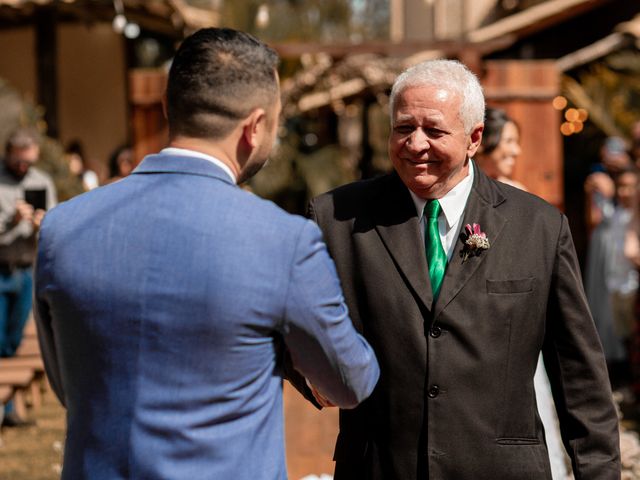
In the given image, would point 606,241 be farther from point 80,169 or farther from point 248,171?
point 248,171

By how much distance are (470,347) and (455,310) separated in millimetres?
104

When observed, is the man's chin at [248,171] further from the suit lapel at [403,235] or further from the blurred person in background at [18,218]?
the blurred person in background at [18,218]

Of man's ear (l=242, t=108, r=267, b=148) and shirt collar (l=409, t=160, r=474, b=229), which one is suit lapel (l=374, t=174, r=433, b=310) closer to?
shirt collar (l=409, t=160, r=474, b=229)

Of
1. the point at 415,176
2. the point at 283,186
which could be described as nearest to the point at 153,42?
the point at 283,186

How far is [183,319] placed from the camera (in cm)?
226

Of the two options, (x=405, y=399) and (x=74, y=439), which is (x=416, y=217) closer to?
(x=405, y=399)

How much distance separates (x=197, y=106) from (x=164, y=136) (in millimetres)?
7650

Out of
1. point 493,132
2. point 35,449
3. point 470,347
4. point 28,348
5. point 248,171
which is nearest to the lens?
point 248,171

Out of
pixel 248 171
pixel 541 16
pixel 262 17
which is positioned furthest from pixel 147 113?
pixel 248 171

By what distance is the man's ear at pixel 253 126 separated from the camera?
242 centimetres

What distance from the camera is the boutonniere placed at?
3.05 m

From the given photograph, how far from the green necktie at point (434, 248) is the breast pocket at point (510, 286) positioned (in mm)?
135

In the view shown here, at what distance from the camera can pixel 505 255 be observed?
3.09m

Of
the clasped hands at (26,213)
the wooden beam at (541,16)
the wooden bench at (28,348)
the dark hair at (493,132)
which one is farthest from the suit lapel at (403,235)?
the wooden beam at (541,16)
